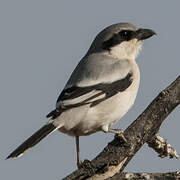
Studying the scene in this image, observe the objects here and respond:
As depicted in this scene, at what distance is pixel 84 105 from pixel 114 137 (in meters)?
0.68

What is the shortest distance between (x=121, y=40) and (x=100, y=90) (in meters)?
1.48

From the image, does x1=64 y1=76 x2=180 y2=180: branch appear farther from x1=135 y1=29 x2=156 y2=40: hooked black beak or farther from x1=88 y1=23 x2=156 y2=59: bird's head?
x1=135 y1=29 x2=156 y2=40: hooked black beak

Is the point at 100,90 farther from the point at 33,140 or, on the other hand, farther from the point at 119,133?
the point at 33,140

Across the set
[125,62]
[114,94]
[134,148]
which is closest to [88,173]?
[134,148]

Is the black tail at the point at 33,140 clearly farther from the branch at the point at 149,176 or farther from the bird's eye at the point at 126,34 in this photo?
the bird's eye at the point at 126,34

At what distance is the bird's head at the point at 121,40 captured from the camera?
300 inches

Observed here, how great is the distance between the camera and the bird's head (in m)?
7.63

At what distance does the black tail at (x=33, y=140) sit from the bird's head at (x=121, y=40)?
85.7 inches

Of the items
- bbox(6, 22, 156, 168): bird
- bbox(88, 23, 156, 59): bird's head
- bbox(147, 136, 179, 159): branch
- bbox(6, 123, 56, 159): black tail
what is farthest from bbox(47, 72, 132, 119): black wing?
bbox(147, 136, 179, 159): branch

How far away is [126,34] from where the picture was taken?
25.3 feet

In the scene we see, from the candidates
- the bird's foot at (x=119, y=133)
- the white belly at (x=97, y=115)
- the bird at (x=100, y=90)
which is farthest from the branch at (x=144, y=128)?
the white belly at (x=97, y=115)

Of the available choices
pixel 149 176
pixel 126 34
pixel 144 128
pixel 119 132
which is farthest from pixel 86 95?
pixel 149 176

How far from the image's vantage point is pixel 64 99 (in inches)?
252

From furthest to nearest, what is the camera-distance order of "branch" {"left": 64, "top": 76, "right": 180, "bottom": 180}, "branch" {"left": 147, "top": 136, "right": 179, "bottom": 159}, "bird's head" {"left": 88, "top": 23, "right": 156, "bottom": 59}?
1. "bird's head" {"left": 88, "top": 23, "right": 156, "bottom": 59}
2. "branch" {"left": 147, "top": 136, "right": 179, "bottom": 159}
3. "branch" {"left": 64, "top": 76, "right": 180, "bottom": 180}
